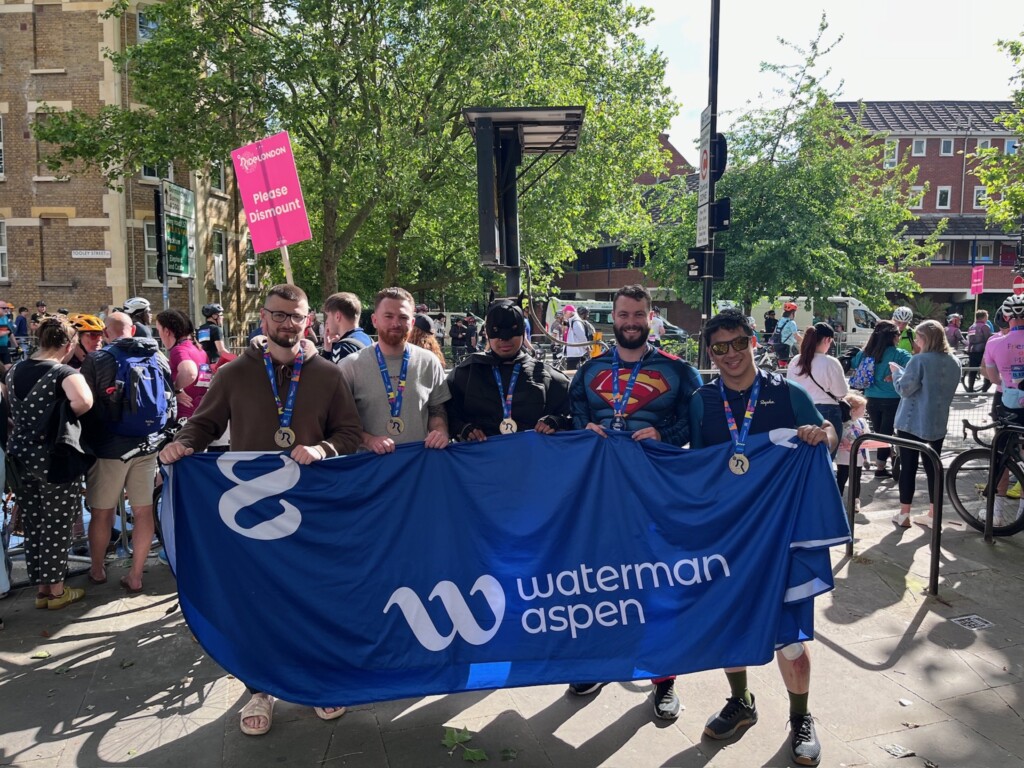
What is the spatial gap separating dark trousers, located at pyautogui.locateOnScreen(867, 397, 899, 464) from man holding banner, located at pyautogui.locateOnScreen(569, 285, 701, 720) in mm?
5450

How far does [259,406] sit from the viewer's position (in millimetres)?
4129

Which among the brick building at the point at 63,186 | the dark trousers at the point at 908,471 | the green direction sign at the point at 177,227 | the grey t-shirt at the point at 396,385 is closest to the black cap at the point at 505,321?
the grey t-shirt at the point at 396,385

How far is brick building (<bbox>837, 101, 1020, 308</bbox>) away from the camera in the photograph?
49031 mm

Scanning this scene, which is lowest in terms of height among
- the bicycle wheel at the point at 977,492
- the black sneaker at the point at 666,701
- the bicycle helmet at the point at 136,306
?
the black sneaker at the point at 666,701

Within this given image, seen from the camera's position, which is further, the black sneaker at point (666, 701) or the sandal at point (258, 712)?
the black sneaker at point (666, 701)

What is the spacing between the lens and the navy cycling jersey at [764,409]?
3865 mm

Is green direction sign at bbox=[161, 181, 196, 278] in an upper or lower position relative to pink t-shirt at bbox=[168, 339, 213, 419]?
upper

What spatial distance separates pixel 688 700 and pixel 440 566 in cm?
162

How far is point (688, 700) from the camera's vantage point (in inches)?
167

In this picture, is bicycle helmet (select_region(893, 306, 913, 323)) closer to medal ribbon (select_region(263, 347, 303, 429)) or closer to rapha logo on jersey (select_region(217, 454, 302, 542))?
medal ribbon (select_region(263, 347, 303, 429))

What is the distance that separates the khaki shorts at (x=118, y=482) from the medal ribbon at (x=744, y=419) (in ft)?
14.6

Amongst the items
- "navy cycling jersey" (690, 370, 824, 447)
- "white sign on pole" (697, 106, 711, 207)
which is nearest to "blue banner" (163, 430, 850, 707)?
"navy cycling jersey" (690, 370, 824, 447)

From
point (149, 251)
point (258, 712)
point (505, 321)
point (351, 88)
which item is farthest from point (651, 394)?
point (149, 251)

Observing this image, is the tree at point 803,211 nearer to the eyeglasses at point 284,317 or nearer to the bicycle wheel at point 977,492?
the bicycle wheel at point 977,492
